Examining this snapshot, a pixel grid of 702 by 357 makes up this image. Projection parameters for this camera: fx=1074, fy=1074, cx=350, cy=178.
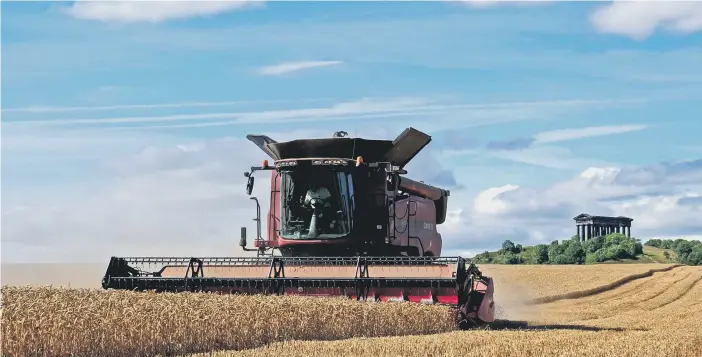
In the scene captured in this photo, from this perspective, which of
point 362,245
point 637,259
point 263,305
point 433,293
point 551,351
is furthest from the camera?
point 637,259

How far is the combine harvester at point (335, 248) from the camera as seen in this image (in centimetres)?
1691

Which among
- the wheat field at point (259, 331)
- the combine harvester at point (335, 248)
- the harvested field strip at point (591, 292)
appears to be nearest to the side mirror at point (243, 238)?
the combine harvester at point (335, 248)

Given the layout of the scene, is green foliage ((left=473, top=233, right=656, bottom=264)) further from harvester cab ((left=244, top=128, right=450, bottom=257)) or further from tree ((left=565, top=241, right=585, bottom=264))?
harvester cab ((left=244, top=128, right=450, bottom=257))

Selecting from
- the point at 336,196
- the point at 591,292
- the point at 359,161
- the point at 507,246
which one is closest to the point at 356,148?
the point at 359,161

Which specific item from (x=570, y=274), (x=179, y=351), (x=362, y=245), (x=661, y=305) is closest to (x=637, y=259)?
(x=570, y=274)

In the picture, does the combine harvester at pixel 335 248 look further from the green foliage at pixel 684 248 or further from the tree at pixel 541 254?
the green foliage at pixel 684 248

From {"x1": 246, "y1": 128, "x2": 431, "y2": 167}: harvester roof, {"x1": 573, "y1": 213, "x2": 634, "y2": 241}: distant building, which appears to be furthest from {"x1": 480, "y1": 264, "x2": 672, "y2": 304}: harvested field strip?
{"x1": 573, "y1": 213, "x2": 634, "y2": 241}: distant building

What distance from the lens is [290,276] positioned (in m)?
17.7

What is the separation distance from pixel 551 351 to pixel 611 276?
32.7 meters

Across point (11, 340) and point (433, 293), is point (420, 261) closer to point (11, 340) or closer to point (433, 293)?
point (433, 293)

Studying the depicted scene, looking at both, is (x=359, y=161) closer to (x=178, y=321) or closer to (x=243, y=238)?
(x=243, y=238)

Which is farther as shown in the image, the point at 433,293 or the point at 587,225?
the point at 587,225

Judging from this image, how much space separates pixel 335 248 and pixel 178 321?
5.68 metres

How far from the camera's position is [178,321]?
13070 millimetres
